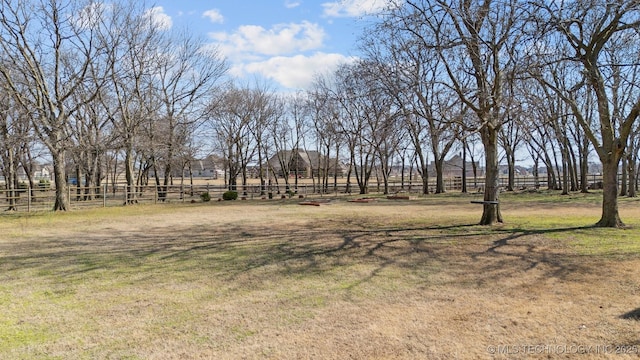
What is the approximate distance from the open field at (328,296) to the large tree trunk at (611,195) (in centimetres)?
55

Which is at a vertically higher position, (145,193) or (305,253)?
(145,193)

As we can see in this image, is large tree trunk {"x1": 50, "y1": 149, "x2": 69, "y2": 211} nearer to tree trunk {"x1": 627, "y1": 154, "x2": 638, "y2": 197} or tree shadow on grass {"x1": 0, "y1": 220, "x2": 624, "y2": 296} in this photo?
tree shadow on grass {"x1": 0, "y1": 220, "x2": 624, "y2": 296}

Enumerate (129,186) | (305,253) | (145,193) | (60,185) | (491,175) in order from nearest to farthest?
(305,253) → (491,175) → (60,185) → (129,186) → (145,193)

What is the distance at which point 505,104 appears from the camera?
10.1 meters

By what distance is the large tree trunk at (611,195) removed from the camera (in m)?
10.1

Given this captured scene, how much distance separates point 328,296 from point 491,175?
7.63 meters

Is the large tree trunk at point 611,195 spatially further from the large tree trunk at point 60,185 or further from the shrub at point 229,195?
the shrub at point 229,195

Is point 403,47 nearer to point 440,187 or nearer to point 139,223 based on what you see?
point 139,223

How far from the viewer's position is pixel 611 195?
401 inches

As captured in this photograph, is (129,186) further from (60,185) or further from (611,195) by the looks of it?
(611,195)

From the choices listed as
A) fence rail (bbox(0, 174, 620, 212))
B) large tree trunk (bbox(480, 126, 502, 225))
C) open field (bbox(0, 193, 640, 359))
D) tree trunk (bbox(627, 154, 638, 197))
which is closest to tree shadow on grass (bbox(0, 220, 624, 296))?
open field (bbox(0, 193, 640, 359))

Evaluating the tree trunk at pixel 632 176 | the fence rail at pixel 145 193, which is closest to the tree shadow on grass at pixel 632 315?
the fence rail at pixel 145 193

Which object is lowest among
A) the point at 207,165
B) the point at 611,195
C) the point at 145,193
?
the point at 145,193

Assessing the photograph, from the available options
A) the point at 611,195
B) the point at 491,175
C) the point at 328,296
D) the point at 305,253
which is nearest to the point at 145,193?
the point at 305,253
